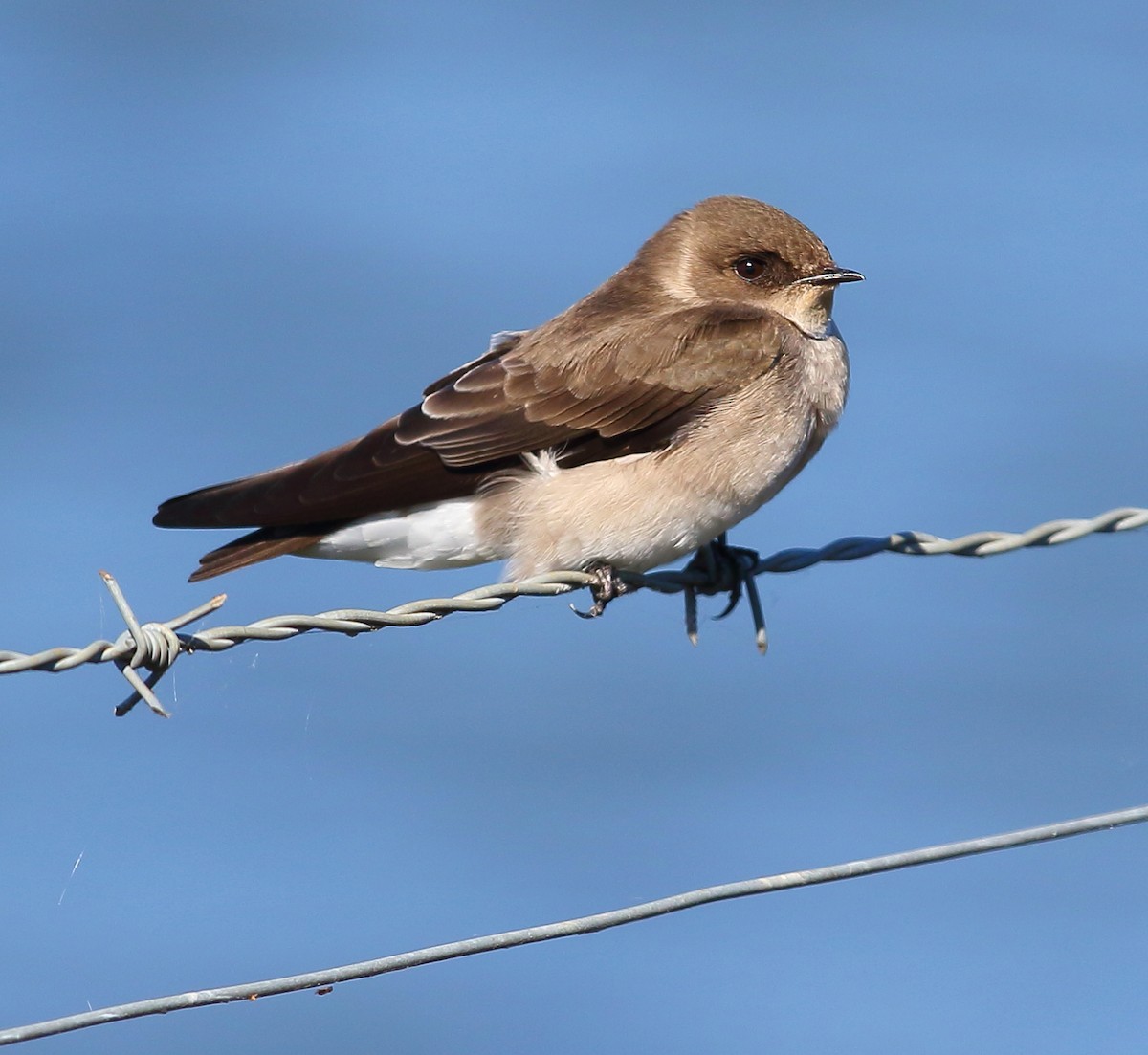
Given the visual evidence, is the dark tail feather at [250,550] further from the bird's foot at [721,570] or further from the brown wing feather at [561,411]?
the bird's foot at [721,570]

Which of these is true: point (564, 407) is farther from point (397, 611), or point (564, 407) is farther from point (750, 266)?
point (397, 611)

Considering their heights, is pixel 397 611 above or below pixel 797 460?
above

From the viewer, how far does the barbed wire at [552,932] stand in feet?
9.87

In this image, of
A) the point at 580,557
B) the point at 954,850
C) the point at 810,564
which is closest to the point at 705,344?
the point at 580,557

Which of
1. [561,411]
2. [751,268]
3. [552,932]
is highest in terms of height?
[751,268]

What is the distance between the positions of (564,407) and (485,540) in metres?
0.48

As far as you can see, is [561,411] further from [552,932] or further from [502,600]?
[552,932]

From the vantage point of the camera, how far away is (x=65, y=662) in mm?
3127

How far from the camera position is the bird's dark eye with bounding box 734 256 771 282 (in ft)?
18.9

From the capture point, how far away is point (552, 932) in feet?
10.7

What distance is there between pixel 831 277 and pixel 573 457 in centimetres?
107

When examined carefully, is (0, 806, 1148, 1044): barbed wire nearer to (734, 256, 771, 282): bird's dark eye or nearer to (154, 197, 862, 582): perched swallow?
(154, 197, 862, 582): perched swallow

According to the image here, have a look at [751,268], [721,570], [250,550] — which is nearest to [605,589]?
[721,570]

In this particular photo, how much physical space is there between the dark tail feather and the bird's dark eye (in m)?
1.74
